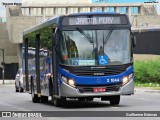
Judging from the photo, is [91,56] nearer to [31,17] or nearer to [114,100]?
[114,100]

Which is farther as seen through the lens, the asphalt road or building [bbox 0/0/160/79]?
Result: building [bbox 0/0/160/79]

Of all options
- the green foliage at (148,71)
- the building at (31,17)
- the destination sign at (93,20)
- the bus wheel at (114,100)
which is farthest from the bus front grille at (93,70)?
the building at (31,17)

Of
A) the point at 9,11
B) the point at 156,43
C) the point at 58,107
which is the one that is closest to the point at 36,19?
the point at 9,11

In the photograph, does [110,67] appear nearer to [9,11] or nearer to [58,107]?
Answer: [58,107]

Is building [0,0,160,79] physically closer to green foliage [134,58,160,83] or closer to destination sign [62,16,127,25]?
green foliage [134,58,160,83]

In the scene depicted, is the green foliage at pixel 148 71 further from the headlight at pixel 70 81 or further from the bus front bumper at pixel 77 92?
the headlight at pixel 70 81

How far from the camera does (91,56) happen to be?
20.3 m

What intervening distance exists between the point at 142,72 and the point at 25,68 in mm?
24612

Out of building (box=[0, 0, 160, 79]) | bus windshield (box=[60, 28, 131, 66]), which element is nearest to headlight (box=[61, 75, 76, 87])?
bus windshield (box=[60, 28, 131, 66])

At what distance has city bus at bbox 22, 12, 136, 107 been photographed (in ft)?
66.1

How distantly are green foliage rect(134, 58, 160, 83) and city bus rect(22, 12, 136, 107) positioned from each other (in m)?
28.6

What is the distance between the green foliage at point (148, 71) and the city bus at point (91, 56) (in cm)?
2864

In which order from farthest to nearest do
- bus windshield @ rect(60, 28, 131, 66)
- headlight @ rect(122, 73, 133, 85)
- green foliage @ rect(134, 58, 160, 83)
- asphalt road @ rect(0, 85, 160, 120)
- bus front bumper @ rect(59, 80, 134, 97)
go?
green foliage @ rect(134, 58, 160, 83), headlight @ rect(122, 73, 133, 85), bus windshield @ rect(60, 28, 131, 66), bus front bumper @ rect(59, 80, 134, 97), asphalt road @ rect(0, 85, 160, 120)

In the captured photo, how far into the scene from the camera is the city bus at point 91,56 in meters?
20.2
